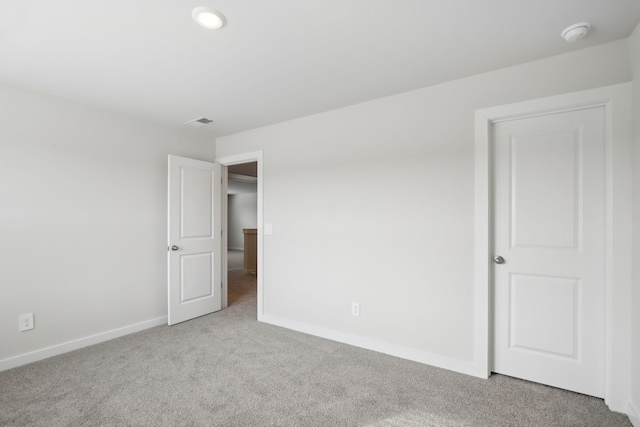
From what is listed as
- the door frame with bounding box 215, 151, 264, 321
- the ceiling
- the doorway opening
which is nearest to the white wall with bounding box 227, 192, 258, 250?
the doorway opening

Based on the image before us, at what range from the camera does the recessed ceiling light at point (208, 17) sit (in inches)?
65.2

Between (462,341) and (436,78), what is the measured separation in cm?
211

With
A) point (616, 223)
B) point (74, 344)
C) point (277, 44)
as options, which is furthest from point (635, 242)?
point (74, 344)

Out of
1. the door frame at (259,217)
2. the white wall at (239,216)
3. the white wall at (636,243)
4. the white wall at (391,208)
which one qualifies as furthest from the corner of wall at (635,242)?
the white wall at (239,216)

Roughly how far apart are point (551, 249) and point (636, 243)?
1.45ft

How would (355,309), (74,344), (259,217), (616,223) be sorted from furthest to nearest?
(259,217)
(355,309)
(74,344)
(616,223)

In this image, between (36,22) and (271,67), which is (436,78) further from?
(36,22)

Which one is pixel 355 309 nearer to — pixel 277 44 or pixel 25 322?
pixel 277 44

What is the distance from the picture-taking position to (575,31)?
1806mm

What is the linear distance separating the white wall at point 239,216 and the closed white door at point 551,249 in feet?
33.2

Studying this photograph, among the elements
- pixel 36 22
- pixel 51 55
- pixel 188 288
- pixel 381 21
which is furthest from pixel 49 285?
pixel 381 21

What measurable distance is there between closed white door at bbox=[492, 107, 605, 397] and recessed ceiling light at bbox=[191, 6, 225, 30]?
2.07m

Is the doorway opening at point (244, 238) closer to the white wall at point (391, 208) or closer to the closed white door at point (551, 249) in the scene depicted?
the white wall at point (391, 208)

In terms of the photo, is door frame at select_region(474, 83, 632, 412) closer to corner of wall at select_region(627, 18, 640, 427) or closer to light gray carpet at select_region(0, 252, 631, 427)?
corner of wall at select_region(627, 18, 640, 427)
